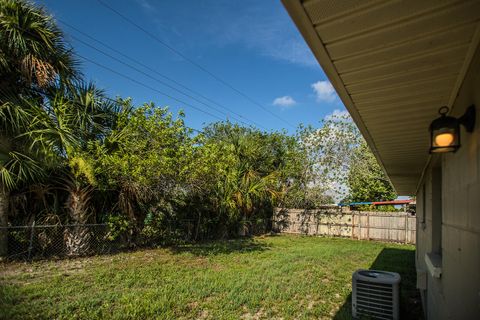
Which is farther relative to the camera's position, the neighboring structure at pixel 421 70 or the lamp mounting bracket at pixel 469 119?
the lamp mounting bracket at pixel 469 119

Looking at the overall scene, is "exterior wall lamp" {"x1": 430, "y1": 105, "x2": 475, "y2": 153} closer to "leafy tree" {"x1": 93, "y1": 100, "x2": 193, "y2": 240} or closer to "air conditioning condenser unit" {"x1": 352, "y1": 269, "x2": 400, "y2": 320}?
"air conditioning condenser unit" {"x1": 352, "y1": 269, "x2": 400, "y2": 320}

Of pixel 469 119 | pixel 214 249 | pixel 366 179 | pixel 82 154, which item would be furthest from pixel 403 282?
pixel 366 179

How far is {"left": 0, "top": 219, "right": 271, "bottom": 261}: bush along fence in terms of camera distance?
6.84 m

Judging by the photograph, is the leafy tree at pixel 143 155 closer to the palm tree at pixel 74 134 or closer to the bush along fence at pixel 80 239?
the palm tree at pixel 74 134

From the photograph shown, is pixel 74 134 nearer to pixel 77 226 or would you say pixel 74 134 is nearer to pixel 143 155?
pixel 143 155

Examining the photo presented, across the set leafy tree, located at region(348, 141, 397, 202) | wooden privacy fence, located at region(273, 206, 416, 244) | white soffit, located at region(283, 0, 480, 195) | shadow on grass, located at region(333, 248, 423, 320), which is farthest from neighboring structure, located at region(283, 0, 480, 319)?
leafy tree, located at region(348, 141, 397, 202)

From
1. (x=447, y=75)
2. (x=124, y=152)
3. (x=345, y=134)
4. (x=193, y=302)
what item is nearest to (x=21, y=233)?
(x=124, y=152)

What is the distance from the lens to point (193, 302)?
4.57 m

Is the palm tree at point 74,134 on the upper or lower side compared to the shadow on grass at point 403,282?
upper

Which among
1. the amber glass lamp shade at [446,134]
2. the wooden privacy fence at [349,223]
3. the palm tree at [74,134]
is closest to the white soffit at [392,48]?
the amber glass lamp shade at [446,134]

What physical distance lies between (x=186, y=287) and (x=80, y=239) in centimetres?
392

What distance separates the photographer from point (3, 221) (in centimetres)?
658

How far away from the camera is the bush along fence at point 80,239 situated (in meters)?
6.84

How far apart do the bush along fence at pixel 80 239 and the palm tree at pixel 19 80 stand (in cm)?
34
